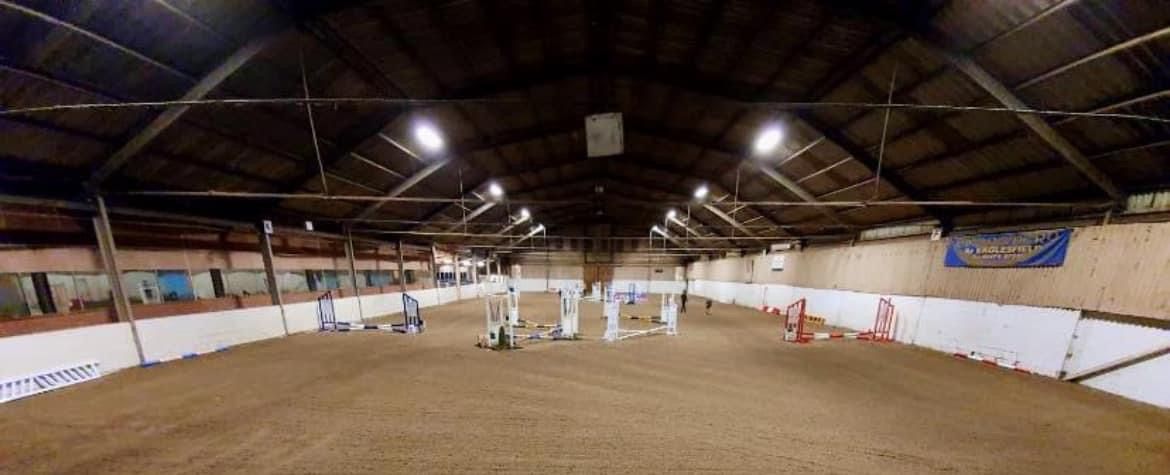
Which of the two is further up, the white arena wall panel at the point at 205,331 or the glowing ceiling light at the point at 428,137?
the glowing ceiling light at the point at 428,137

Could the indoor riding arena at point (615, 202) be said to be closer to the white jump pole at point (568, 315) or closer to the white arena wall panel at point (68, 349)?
the white arena wall panel at point (68, 349)

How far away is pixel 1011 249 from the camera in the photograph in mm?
8664

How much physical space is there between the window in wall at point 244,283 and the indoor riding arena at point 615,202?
8 centimetres

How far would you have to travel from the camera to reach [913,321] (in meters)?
11.1

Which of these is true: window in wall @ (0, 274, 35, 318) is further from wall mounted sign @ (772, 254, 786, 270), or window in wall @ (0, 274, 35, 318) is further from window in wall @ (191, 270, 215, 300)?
wall mounted sign @ (772, 254, 786, 270)

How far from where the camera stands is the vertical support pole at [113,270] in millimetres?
7656

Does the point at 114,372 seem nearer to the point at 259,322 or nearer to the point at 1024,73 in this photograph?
the point at 259,322

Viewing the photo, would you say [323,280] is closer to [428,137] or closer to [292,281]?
[292,281]

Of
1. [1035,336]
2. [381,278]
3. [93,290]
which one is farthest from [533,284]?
[1035,336]

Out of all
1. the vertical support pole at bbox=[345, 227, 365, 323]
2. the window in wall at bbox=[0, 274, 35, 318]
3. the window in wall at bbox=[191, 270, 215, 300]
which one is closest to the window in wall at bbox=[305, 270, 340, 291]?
the vertical support pole at bbox=[345, 227, 365, 323]

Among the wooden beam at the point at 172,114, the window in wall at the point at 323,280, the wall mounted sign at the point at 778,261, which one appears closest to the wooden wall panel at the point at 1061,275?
the wall mounted sign at the point at 778,261

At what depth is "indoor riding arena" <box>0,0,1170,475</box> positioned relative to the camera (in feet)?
15.0

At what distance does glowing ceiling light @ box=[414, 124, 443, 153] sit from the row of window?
22.2 ft

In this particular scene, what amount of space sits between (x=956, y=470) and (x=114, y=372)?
1379 centimetres
